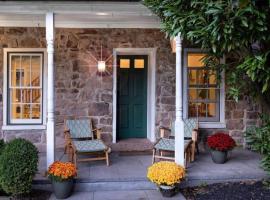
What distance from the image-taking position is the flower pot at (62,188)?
581cm

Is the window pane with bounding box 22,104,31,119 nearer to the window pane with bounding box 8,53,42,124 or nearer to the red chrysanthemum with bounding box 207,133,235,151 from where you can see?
the window pane with bounding box 8,53,42,124

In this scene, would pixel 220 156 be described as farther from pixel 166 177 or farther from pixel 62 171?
pixel 62 171

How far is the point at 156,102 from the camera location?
28.7 feet

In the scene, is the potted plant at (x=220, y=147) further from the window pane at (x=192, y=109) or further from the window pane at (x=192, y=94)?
the window pane at (x=192, y=94)

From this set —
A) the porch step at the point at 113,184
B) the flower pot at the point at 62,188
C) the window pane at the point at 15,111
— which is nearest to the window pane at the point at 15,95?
the window pane at the point at 15,111

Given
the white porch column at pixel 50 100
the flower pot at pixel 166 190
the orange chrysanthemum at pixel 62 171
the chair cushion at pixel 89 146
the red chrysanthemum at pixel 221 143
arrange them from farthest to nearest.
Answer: the red chrysanthemum at pixel 221 143 → the chair cushion at pixel 89 146 → the white porch column at pixel 50 100 → the flower pot at pixel 166 190 → the orange chrysanthemum at pixel 62 171

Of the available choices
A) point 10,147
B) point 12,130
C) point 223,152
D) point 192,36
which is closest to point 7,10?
point 10,147

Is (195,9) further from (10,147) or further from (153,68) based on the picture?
(153,68)

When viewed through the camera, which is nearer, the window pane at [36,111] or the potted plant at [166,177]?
the potted plant at [166,177]

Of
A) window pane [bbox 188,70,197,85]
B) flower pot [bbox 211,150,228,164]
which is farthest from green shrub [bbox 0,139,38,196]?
window pane [bbox 188,70,197,85]

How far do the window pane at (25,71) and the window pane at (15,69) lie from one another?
9 centimetres

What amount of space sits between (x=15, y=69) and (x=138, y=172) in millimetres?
3837

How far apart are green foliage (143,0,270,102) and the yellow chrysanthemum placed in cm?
163

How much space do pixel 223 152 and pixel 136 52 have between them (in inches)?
122
